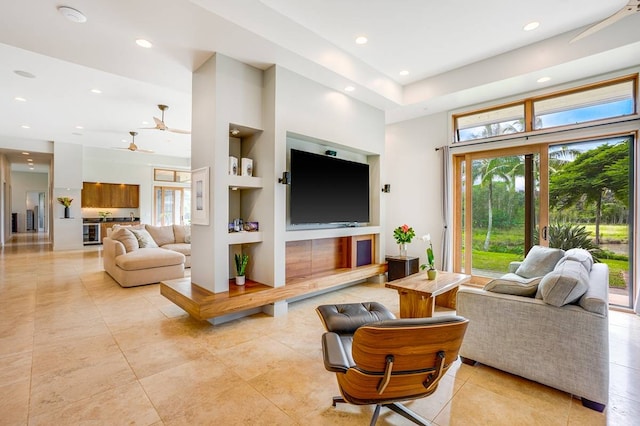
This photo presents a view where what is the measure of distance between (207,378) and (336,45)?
4.12m

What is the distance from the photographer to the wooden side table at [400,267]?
5.12m

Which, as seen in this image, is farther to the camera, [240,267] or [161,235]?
[161,235]

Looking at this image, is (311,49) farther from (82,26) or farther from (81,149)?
(81,149)

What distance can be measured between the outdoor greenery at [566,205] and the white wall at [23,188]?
1951 centimetres

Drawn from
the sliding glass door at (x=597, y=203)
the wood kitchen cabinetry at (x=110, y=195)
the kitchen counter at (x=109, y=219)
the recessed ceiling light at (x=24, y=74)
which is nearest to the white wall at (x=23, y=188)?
the wood kitchen cabinetry at (x=110, y=195)

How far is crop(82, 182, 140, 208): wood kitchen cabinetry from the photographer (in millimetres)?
10719

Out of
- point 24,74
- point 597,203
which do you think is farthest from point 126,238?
point 597,203

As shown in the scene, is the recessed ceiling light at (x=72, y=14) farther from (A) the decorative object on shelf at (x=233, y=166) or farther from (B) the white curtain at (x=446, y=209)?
(B) the white curtain at (x=446, y=209)

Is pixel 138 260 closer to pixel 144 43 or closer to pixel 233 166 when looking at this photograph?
pixel 233 166

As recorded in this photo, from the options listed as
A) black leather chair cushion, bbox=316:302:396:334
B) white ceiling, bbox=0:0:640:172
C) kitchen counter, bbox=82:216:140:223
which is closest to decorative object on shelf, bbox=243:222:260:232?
black leather chair cushion, bbox=316:302:396:334

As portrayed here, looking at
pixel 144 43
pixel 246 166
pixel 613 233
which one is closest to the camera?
pixel 144 43

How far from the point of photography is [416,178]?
6.03 meters

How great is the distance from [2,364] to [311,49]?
14.4 feet

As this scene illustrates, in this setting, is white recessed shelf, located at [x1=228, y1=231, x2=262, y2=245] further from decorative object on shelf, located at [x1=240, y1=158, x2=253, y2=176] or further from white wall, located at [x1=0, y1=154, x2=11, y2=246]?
white wall, located at [x1=0, y1=154, x2=11, y2=246]
